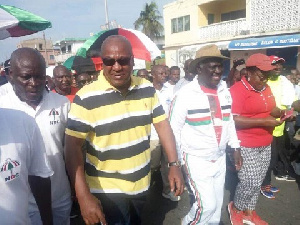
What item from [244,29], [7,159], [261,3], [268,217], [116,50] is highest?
[261,3]

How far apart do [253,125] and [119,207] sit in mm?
1870

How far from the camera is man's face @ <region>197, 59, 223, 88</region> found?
9.06 ft

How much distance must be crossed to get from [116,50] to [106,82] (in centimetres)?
26

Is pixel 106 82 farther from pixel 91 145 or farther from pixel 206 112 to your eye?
pixel 206 112

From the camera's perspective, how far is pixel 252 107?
3.15 metres

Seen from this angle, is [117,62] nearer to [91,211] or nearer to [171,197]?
[91,211]

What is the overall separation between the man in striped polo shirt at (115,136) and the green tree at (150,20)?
3635cm

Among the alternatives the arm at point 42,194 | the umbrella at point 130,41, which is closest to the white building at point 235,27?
the umbrella at point 130,41

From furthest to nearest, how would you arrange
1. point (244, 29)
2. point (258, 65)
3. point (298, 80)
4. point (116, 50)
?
1. point (244, 29)
2. point (298, 80)
3. point (258, 65)
4. point (116, 50)

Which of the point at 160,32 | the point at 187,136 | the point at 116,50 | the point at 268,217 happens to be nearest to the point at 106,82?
the point at 116,50

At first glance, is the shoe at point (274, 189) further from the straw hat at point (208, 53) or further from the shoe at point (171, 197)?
the straw hat at point (208, 53)

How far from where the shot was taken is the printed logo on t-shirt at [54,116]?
2385 mm

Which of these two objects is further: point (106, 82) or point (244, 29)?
point (244, 29)

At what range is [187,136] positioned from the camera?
9.14 ft
